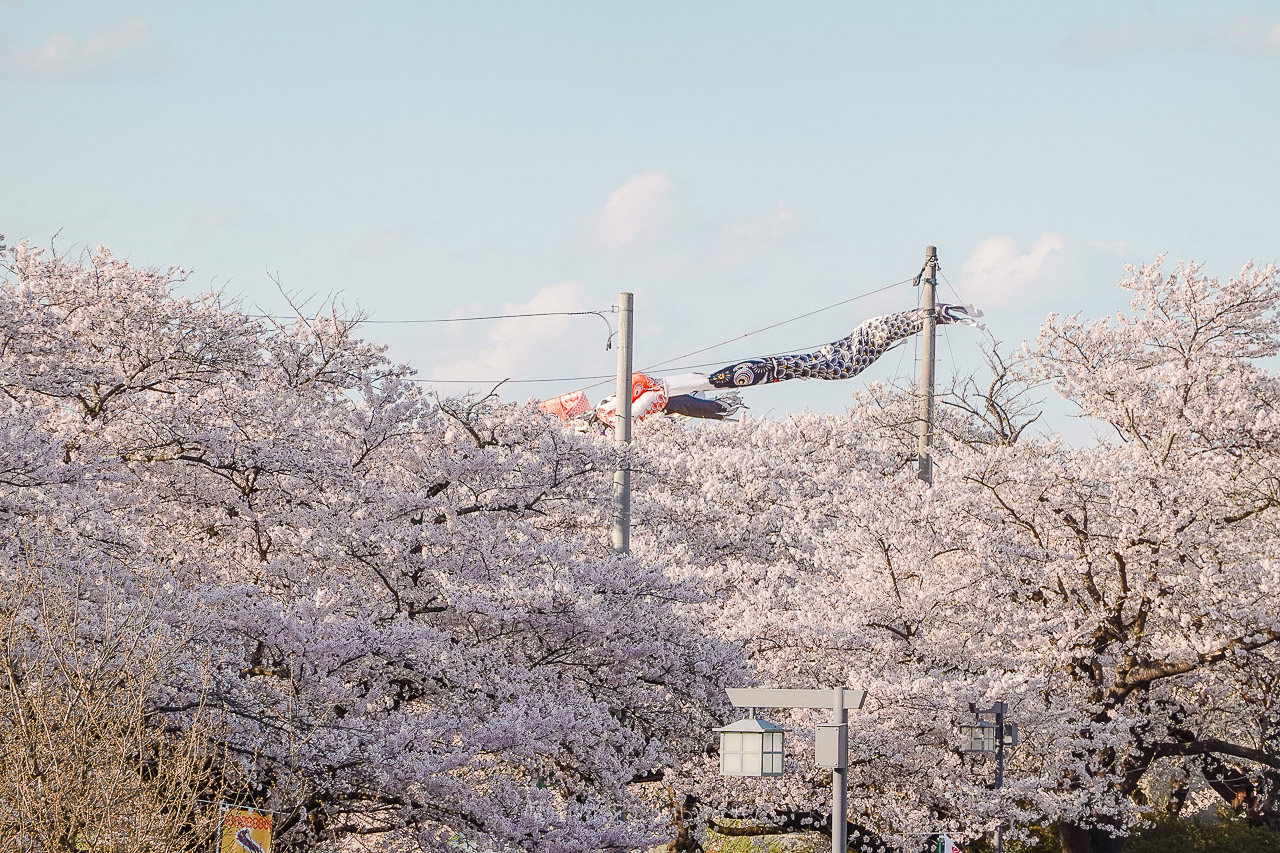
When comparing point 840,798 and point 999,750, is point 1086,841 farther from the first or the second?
point 840,798

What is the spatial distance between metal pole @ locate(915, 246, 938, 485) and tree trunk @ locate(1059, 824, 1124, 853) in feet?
19.7

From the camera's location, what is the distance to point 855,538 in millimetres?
20047

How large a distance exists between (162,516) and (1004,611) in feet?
38.6

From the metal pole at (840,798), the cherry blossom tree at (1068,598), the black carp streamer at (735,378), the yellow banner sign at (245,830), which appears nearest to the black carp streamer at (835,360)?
the black carp streamer at (735,378)

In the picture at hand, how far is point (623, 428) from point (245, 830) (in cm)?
771

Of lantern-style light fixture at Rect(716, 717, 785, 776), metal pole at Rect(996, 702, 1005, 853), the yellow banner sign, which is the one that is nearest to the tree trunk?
metal pole at Rect(996, 702, 1005, 853)

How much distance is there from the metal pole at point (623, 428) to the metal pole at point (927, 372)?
22.3ft

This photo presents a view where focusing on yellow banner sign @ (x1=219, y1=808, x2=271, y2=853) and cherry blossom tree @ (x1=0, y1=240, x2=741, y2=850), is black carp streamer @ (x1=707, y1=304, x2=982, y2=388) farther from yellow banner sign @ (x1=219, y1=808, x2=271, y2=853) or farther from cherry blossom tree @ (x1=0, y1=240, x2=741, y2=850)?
yellow banner sign @ (x1=219, y1=808, x2=271, y2=853)

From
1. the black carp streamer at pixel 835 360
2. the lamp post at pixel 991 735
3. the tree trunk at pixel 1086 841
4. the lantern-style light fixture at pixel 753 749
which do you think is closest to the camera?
the lantern-style light fixture at pixel 753 749

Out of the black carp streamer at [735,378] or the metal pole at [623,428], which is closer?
the metal pole at [623,428]

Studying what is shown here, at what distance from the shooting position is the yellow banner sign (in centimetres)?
1064

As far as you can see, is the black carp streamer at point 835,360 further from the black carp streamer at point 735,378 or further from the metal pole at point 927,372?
the metal pole at point 927,372

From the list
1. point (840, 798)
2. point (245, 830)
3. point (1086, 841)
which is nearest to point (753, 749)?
point (840, 798)

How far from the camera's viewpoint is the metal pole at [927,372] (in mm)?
22281
